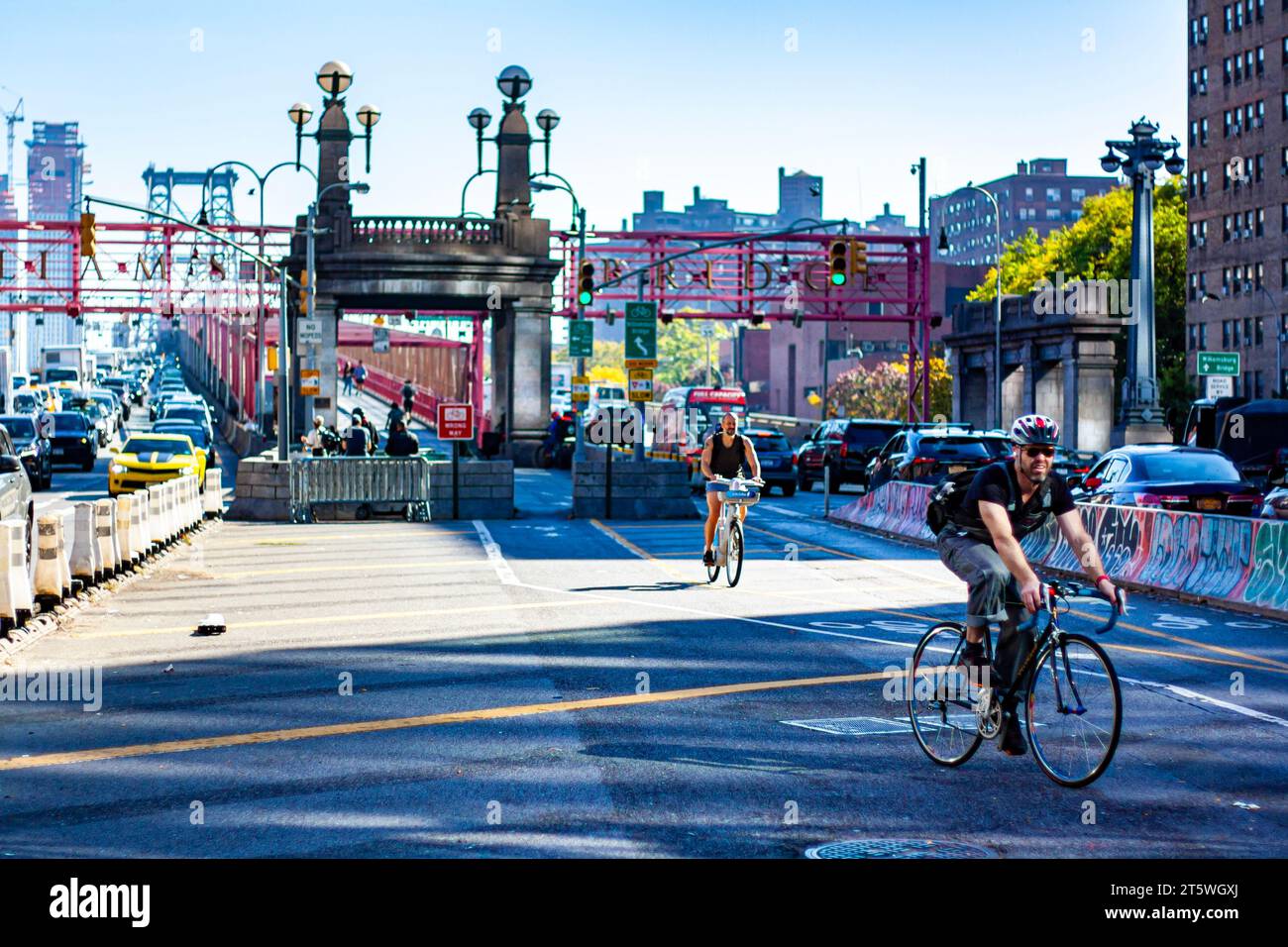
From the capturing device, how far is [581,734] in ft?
35.6

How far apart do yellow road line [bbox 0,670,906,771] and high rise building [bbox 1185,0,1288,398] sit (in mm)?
78587

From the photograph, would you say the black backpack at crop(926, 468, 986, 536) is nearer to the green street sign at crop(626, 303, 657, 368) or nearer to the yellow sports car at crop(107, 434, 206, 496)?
the green street sign at crop(626, 303, 657, 368)

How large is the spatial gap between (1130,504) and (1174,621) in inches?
258

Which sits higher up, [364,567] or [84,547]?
[84,547]

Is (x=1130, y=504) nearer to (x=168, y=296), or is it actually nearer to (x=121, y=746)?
(x=121, y=746)

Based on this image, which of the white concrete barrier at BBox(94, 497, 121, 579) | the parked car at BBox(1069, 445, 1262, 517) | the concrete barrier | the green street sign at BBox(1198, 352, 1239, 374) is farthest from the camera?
the green street sign at BBox(1198, 352, 1239, 374)

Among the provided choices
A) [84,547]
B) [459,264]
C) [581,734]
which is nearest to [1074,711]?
[581,734]

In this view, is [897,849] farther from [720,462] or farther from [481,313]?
[481,313]

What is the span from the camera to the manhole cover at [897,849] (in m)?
7.66

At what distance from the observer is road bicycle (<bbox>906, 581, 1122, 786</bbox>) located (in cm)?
905

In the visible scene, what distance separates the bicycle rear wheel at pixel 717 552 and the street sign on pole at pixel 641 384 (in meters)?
14.2

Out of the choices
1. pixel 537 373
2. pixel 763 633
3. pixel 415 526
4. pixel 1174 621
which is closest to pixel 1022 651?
pixel 763 633

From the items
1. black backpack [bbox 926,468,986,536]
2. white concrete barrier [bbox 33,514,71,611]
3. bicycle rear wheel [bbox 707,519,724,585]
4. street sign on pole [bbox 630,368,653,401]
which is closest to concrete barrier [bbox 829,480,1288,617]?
bicycle rear wheel [bbox 707,519,724,585]

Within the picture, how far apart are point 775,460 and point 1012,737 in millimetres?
34797
